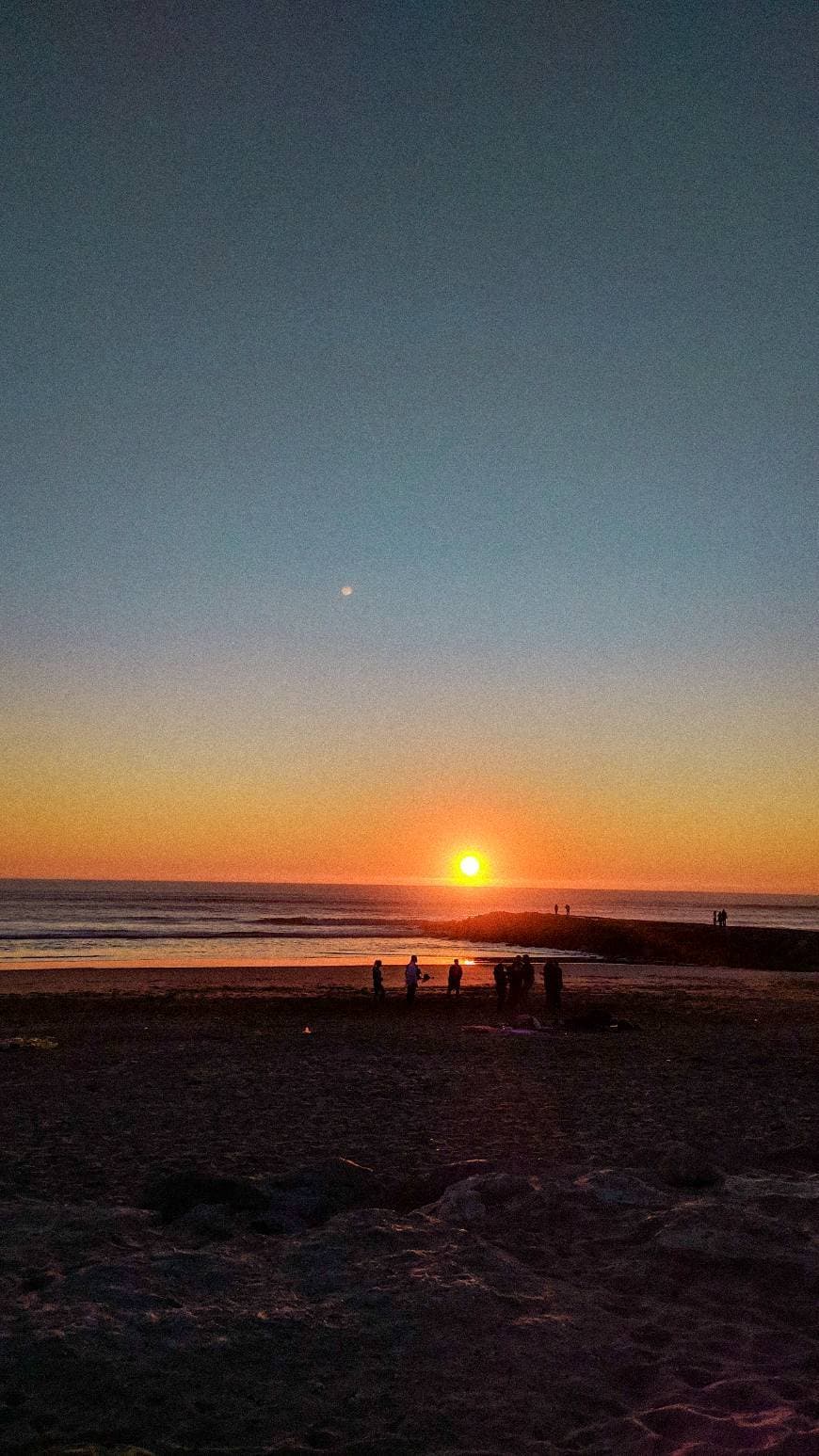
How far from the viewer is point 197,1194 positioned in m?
8.03

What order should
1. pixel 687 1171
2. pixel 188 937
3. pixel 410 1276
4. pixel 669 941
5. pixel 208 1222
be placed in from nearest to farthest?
pixel 410 1276 → pixel 208 1222 → pixel 687 1171 → pixel 669 941 → pixel 188 937

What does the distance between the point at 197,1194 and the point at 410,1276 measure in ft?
8.21

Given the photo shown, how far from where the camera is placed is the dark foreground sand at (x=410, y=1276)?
471 centimetres

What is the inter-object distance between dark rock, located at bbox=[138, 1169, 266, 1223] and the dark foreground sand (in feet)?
0.08

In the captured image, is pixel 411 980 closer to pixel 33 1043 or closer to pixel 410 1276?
pixel 33 1043

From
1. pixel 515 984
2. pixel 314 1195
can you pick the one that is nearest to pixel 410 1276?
pixel 314 1195

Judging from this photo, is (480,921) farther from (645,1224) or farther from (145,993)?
(645,1224)

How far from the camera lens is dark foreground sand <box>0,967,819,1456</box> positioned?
4707mm

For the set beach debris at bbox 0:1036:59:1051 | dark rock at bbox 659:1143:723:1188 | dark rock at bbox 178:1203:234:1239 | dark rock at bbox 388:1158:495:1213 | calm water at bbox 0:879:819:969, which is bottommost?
calm water at bbox 0:879:819:969

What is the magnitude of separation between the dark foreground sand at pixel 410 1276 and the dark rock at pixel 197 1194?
3 centimetres

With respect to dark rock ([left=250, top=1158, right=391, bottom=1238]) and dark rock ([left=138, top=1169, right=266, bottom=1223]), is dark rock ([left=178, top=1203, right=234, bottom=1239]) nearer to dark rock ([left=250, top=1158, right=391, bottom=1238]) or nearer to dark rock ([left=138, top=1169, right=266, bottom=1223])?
dark rock ([left=138, top=1169, right=266, bottom=1223])

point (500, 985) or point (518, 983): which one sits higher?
point (518, 983)

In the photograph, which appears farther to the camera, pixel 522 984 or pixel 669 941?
pixel 669 941

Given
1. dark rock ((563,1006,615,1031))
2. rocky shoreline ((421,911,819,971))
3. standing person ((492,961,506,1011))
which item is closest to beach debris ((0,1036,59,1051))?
dark rock ((563,1006,615,1031))
